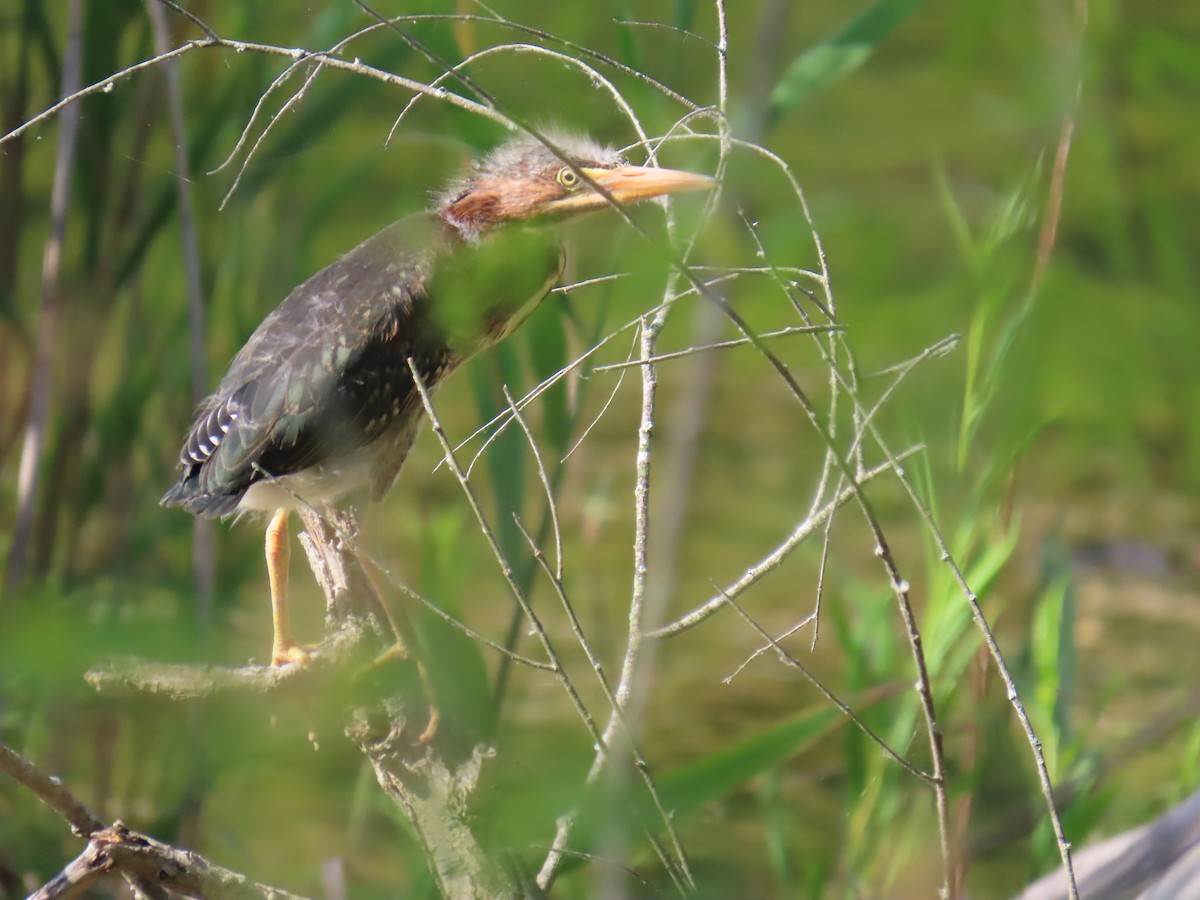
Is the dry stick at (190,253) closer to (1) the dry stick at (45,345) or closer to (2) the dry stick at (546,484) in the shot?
(1) the dry stick at (45,345)

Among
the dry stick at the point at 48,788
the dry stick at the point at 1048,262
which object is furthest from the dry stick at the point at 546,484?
the dry stick at the point at 48,788

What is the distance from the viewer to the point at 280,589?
1800 millimetres

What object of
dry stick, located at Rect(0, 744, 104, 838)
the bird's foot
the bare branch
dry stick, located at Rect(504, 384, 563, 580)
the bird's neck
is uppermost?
the bird's neck

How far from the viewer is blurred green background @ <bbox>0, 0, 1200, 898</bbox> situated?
2.71 ft

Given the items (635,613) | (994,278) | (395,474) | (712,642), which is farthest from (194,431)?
(712,642)

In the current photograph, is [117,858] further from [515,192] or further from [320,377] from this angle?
[515,192]

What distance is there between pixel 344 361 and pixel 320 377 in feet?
0.12

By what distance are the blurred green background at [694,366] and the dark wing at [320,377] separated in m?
0.10

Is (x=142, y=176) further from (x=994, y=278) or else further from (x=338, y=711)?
(x=994, y=278)

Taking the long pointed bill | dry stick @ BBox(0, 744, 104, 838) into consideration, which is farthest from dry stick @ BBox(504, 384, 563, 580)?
dry stick @ BBox(0, 744, 104, 838)

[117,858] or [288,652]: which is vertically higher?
[117,858]

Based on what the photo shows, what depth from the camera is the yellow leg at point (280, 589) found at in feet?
5.76

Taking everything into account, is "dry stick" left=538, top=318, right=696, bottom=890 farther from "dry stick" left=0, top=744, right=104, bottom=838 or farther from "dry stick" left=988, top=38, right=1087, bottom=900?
"dry stick" left=0, top=744, right=104, bottom=838

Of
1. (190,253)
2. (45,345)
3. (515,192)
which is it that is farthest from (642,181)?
(45,345)
